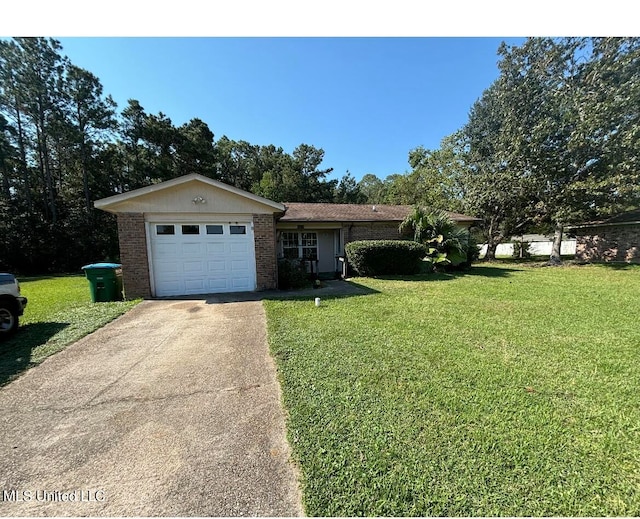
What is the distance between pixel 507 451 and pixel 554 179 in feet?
60.8

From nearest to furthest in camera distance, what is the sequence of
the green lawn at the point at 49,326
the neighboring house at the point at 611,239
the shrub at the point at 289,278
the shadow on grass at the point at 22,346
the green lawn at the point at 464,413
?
1. the green lawn at the point at 464,413
2. the shadow on grass at the point at 22,346
3. the green lawn at the point at 49,326
4. the shrub at the point at 289,278
5. the neighboring house at the point at 611,239

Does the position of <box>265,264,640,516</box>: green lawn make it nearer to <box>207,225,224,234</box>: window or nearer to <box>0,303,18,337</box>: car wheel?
<box>207,225,224,234</box>: window

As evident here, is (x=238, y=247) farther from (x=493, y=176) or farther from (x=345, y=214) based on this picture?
(x=493, y=176)

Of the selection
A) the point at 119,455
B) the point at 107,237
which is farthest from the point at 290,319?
the point at 107,237

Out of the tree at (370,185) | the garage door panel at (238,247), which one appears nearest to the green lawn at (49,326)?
the garage door panel at (238,247)

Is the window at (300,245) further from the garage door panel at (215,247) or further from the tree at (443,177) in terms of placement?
the tree at (443,177)

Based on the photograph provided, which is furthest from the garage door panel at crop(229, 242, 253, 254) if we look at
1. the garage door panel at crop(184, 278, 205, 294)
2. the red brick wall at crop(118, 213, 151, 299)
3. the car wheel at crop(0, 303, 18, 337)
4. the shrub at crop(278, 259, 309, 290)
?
the car wheel at crop(0, 303, 18, 337)

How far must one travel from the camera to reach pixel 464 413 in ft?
8.01

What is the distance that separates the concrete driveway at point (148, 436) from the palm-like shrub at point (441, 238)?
9.84 m

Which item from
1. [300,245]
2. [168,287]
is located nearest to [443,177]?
[300,245]

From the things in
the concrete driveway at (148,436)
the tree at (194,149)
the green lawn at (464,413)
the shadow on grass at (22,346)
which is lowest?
the green lawn at (464,413)

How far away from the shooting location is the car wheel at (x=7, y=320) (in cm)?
475

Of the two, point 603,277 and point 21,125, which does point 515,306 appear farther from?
point 21,125

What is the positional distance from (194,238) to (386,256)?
7.19 m
